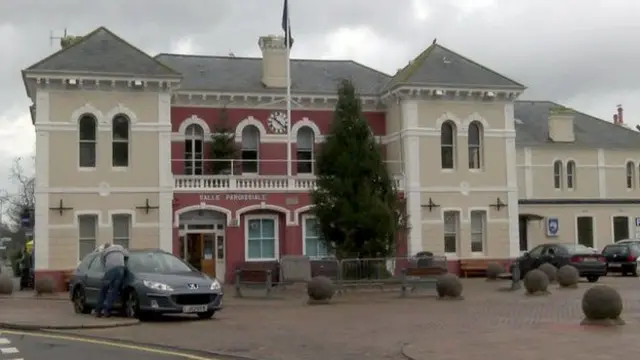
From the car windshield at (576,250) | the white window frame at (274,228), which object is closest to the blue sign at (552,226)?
the car windshield at (576,250)

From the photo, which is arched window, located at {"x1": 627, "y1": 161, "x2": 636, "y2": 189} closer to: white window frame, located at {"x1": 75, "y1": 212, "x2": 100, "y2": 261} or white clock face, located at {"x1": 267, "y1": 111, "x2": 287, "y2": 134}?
white clock face, located at {"x1": 267, "y1": 111, "x2": 287, "y2": 134}

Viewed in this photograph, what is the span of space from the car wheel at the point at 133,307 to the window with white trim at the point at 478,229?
76.3 feet

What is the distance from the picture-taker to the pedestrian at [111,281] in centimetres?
1884

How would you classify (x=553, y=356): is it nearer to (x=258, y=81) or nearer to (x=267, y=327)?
(x=267, y=327)

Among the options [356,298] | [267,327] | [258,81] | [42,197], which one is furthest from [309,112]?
[267,327]

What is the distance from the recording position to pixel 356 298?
2627cm

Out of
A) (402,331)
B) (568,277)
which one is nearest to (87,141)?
(568,277)

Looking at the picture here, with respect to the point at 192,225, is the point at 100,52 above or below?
above

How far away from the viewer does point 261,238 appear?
38.1 meters

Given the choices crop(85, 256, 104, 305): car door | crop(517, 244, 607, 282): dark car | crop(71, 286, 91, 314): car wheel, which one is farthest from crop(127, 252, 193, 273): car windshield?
crop(517, 244, 607, 282): dark car

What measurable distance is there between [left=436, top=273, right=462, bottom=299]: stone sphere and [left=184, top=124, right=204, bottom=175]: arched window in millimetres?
16387

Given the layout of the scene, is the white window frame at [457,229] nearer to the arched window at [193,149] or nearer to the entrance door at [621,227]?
the arched window at [193,149]

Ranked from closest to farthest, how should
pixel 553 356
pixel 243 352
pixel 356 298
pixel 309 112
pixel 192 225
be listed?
1. pixel 553 356
2. pixel 243 352
3. pixel 356 298
4. pixel 192 225
5. pixel 309 112

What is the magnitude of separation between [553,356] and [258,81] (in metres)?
30.3
